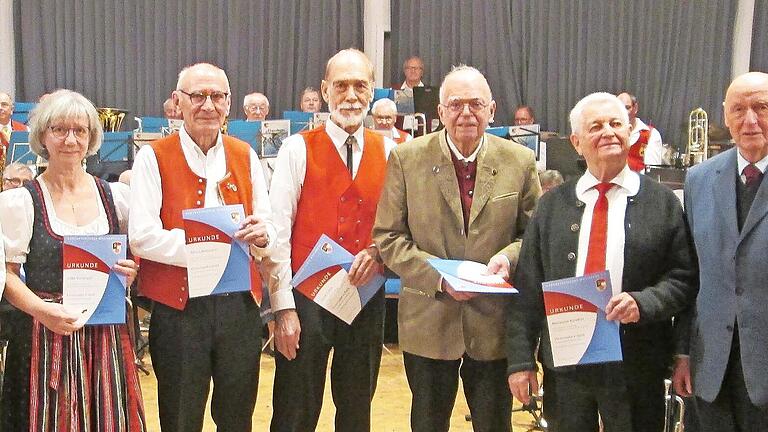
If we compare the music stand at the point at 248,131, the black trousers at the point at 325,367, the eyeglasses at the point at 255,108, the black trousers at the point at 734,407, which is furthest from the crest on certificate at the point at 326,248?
the eyeglasses at the point at 255,108

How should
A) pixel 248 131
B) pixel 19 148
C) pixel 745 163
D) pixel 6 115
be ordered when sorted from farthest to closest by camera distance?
pixel 6 115, pixel 248 131, pixel 19 148, pixel 745 163

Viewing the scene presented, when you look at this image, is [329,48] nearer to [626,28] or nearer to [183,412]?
[626,28]

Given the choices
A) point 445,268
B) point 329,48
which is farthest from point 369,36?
point 445,268

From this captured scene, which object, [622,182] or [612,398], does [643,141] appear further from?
[612,398]

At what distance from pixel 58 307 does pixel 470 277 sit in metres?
1.23

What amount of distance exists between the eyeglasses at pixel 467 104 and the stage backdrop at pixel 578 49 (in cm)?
730

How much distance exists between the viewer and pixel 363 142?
288 centimetres

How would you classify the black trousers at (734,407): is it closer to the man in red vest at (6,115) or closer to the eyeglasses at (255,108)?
the eyeglasses at (255,108)

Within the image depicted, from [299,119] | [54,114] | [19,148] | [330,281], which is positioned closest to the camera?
[54,114]

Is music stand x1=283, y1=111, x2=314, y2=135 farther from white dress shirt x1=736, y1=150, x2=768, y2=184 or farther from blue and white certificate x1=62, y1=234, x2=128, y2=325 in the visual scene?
white dress shirt x1=736, y1=150, x2=768, y2=184

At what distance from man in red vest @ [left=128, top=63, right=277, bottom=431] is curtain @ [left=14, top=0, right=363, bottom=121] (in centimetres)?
716

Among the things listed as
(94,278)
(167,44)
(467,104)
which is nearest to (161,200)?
(94,278)

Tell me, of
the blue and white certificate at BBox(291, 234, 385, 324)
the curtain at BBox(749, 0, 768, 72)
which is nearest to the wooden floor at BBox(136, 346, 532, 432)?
the blue and white certificate at BBox(291, 234, 385, 324)

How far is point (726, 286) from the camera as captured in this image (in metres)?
2.24
